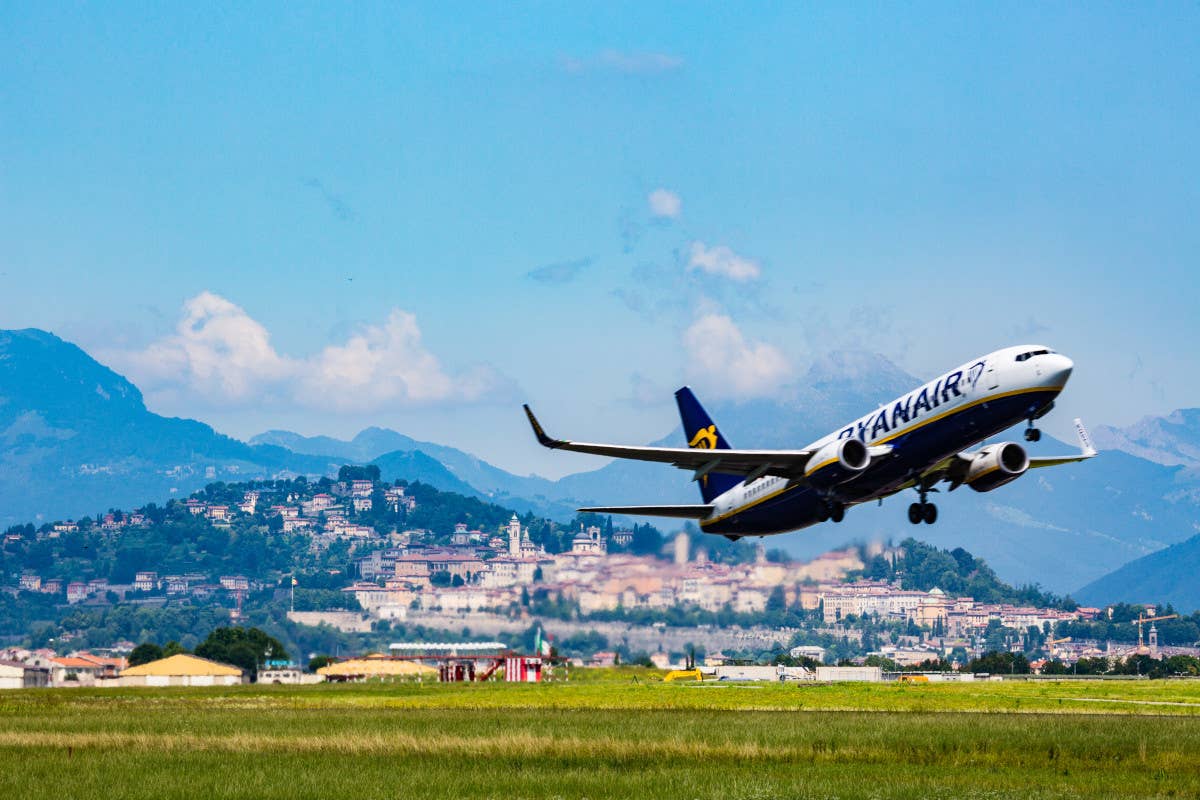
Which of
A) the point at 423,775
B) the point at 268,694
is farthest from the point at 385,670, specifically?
the point at 423,775

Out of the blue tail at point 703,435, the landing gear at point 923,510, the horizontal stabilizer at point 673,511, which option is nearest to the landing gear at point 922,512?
the landing gear at point 923,510

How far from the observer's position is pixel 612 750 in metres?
56.9

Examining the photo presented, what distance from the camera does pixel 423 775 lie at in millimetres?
49406

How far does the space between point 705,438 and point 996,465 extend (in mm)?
20273

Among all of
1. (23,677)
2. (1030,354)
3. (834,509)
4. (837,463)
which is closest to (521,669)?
(23,677)

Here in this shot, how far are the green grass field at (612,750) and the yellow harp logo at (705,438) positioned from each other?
13877 mm

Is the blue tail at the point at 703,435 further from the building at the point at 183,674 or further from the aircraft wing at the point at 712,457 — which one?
the building at the point at 183,674

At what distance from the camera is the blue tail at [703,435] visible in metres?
82.4

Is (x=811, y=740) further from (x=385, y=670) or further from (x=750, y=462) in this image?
(x=385, y=670)

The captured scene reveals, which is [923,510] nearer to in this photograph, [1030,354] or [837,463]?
[837,463]

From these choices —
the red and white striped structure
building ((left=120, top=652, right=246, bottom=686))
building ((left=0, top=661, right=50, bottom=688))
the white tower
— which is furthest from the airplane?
building ((left=120, top=652, right=246, bottom=686))

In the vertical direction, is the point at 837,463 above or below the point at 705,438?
below

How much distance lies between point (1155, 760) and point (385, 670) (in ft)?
470

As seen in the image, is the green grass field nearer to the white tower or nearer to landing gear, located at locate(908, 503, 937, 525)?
landing gear, located at locate(908, 503, 937, 525)
